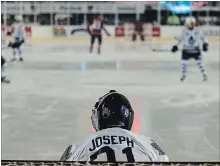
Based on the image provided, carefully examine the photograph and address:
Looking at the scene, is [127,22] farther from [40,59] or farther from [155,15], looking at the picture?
[40,59]

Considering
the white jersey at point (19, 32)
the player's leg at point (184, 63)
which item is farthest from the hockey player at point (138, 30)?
the player's leg at point (184, 63)

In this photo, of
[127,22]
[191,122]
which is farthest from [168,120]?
[127,22]

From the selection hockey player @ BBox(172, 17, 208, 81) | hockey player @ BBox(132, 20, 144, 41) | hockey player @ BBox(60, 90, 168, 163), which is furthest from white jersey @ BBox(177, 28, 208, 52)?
hockey player @ BBox(132, 20, 144, 41)

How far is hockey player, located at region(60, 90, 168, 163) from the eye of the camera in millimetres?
1434

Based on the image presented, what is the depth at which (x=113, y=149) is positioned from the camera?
4.73 ft

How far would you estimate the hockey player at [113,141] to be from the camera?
1434 mm

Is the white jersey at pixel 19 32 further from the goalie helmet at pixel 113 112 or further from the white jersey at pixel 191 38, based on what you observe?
the goalie helmet at pixel 113 112

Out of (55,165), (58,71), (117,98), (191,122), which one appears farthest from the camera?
(58,71)

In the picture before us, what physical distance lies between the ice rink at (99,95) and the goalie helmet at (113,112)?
266 cm

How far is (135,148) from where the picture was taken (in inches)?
57.5

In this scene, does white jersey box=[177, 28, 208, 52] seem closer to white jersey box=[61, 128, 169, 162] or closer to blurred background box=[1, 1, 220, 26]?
white jersey box=[61, 128, 169, 162]

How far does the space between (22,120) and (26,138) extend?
0.84 metres

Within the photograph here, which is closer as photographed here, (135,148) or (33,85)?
(135,148)

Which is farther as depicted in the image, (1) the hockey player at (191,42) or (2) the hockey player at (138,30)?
(2) the hockey player at (138,30)
